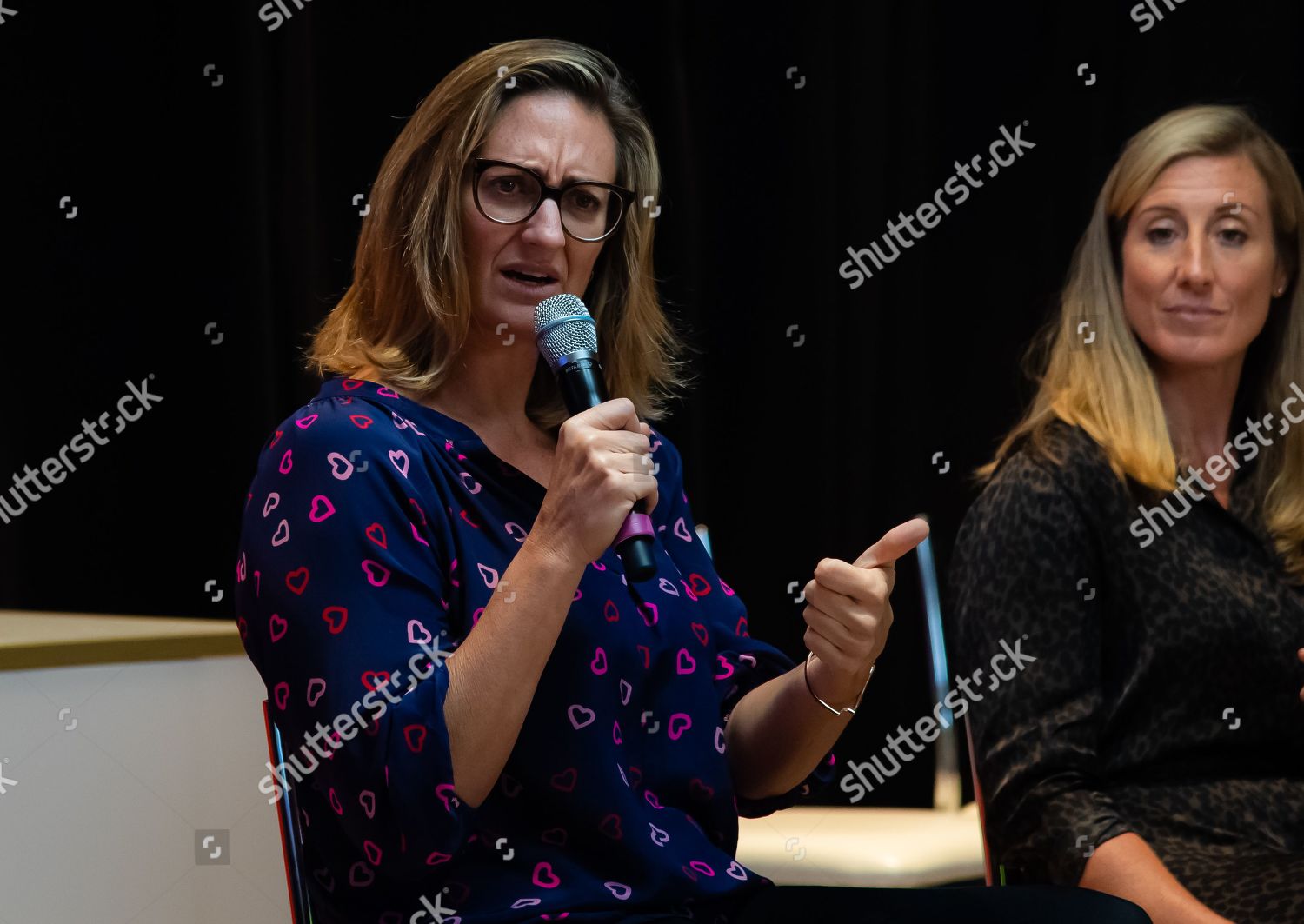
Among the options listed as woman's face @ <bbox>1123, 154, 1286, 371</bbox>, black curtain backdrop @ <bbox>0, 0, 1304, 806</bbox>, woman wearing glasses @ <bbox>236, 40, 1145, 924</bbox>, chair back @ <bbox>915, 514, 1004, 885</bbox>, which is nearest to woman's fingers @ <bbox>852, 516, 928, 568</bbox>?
woman wearing glasses @ <bbox>236, 40, 1145, 924</bbox>

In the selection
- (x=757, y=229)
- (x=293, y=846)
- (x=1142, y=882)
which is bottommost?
(x=1142, y=882)

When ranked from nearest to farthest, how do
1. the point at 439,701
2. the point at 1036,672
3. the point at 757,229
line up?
the point at 439,701
the point at 1036,672
the point at 757,229

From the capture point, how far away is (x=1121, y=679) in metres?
1.60

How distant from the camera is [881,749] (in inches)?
111

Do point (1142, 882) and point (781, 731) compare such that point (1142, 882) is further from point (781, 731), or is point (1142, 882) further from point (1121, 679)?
point (781, 731)

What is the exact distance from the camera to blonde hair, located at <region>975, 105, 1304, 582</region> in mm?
1686

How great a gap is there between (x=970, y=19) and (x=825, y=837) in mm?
1673

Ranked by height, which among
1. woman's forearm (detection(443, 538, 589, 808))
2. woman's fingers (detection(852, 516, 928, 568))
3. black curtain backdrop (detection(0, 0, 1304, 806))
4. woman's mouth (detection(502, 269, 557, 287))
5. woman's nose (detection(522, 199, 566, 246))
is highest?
black curtain backdrop (detection(0, 0, 1304, 806))

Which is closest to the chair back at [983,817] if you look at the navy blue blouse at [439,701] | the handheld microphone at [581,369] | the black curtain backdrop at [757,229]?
the navy blue blouse at [439,701]

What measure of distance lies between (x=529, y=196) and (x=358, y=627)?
0.47m

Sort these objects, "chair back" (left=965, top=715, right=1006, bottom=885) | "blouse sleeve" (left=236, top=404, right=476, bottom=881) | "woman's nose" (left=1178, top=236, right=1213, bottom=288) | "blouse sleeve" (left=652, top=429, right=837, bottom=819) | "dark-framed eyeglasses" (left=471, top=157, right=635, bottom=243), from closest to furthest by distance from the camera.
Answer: "blouse sleeve" (left=236, top=404, right=476, bottom=881)
"dark-framed eyeglasses" (left=471, top=157, right=635, bottom=243)
"blouse sleeve" (left=652, top=429, right=837, bottom=819)
"chair back" (left=965, top=715, right=1006, bottom=885)
"woman's nose" (left=1178, top=236, right=1213, bottom=288)

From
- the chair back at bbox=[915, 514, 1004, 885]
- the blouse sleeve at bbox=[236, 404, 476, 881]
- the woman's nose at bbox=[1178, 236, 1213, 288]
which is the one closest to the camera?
the blouse sleeve at bbox=[236, 404, 476, 881]

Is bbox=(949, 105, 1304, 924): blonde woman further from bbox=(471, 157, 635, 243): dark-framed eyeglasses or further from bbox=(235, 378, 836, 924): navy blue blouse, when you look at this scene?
bbox=(471, 157, 635, 243): dark-framed eyeglasses

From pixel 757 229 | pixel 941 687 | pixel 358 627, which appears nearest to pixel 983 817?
pixel 941 687
